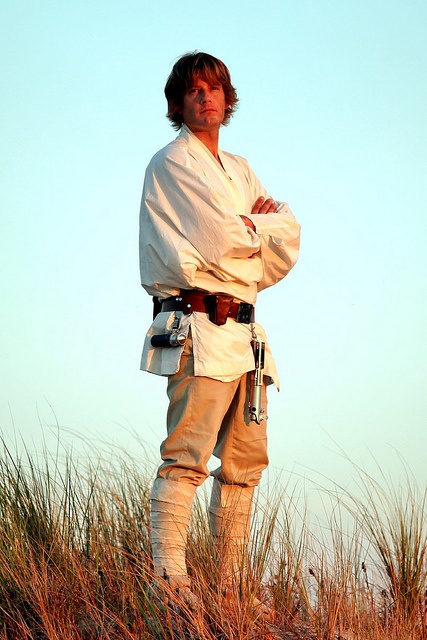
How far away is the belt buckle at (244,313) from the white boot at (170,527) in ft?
2.81

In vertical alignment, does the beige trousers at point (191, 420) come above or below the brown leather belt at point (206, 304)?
below

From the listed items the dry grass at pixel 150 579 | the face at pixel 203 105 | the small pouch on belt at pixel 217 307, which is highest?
the face at pixel 203 105

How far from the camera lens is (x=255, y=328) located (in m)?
4.73

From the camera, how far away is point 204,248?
4.45 meters

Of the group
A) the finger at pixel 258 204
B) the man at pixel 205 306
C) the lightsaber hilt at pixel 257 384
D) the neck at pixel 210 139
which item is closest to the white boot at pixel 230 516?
the man at pixel 205 306

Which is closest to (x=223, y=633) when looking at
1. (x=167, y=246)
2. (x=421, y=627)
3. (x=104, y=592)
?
(x=104, y=592)

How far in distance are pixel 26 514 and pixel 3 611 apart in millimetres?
753

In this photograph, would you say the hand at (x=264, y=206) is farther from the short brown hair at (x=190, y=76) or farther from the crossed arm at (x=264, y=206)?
the short brown hair at (x=190, y=76)

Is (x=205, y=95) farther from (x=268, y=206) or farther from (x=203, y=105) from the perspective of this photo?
(x=268, y=206)

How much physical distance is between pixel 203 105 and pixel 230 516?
2109 millimetres

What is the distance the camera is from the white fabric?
4434 mm

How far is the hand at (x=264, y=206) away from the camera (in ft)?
15.9

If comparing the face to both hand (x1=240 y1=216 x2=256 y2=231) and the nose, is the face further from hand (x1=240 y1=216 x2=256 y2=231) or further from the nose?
hand (x1=240 y1=216 x2=256 y2=231)

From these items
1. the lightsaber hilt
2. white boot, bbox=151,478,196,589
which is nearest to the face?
the lightsaber hilt
